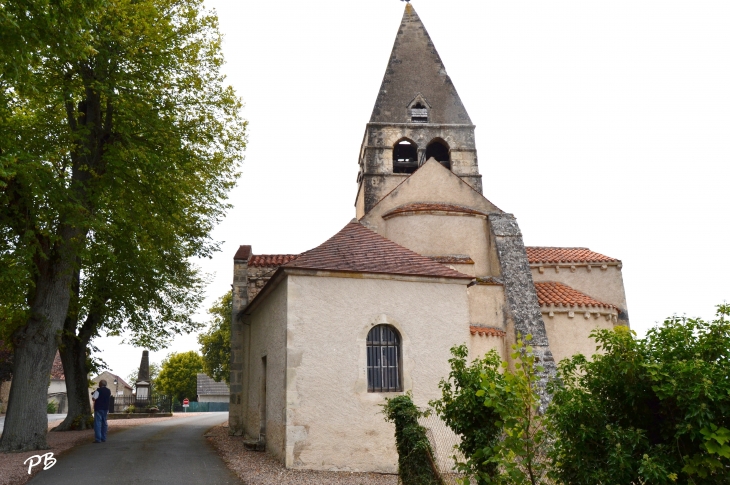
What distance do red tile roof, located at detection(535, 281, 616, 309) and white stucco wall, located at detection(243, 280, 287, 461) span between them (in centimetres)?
851

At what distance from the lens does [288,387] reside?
36.3 ft

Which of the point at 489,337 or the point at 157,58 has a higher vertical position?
the point at 157,58

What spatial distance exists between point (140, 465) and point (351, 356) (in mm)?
4829

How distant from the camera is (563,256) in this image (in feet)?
66.5

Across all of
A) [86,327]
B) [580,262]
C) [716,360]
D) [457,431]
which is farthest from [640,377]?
[86,327]

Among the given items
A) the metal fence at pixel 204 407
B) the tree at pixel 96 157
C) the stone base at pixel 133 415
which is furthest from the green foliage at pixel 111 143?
the metal fence at pixel 204 407

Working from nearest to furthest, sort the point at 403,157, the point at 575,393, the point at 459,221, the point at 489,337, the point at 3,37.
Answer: the point at 575,393 < the point at 3,37 < the point at 489,337 < the point at 459,221 < the point at 403,157

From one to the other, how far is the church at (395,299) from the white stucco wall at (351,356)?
0.07 feet

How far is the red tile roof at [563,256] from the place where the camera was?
1995 cm

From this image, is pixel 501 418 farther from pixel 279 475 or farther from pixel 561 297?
pixel 561 297

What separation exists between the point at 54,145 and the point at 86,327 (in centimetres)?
933

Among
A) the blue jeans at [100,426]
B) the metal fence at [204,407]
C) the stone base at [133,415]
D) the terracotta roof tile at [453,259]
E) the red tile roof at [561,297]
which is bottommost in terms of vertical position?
the metal fence at [204,407]

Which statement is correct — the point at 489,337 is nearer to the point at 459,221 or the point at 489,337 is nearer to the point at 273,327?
the point at 459,221

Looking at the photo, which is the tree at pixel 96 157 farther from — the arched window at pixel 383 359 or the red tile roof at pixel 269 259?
the arched window at pixel 383 359
